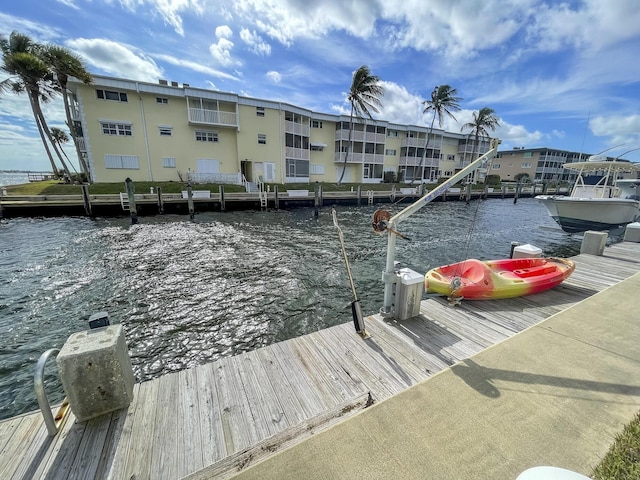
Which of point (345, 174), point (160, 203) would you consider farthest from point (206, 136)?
point (345, 174)

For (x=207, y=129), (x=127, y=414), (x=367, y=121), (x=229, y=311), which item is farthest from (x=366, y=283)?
(x=367, y=121)

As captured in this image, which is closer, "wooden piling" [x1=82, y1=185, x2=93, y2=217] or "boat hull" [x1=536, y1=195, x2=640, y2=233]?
"boat hull" [x1=536, y1=195, x2=640, y2=233]

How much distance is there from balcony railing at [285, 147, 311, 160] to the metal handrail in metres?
32.1

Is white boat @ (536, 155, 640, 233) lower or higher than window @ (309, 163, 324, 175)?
lower

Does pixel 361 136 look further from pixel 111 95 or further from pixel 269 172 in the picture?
pixel 111 95

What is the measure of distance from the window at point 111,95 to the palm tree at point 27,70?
4.32 m

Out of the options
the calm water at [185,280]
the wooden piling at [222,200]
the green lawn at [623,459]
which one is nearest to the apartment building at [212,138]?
the wooden piling at [222,200]

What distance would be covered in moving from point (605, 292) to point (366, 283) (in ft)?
18.5

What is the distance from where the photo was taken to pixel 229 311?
22.9ft

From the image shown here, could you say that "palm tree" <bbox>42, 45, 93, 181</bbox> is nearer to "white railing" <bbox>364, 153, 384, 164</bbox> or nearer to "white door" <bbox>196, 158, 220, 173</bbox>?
"white door" <bbox>196, 158, 220, 173</bbox>

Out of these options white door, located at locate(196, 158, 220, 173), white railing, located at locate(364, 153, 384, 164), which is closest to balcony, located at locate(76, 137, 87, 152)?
white door, located at locate(196, 158, 220, 173)

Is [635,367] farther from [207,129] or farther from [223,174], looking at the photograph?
[207,129]

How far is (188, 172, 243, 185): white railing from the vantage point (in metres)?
27.7

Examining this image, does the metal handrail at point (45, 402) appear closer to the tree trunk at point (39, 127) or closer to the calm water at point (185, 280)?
the calm water at point (185, 280)
